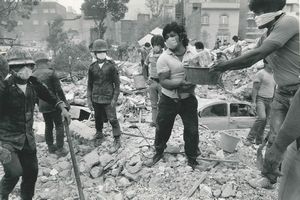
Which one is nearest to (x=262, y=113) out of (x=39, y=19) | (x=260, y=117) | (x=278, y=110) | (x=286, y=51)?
(x=260, y=117)

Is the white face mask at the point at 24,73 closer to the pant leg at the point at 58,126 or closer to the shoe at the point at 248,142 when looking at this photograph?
the pant leg at the point at 58,126

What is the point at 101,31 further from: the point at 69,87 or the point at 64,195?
the point at 64,195

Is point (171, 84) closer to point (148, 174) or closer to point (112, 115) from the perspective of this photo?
point (148, 174)

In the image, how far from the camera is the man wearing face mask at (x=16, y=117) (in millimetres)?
3564

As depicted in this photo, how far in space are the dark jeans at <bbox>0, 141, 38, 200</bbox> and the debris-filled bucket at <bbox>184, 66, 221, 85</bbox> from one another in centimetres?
216

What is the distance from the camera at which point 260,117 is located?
6.43 metres

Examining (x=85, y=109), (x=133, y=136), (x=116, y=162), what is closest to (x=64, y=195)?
(x=116, y=162)

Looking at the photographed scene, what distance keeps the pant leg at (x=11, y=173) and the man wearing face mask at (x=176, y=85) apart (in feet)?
6.89

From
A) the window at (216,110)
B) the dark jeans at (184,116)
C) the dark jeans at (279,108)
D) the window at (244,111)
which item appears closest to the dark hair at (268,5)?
the dark jeans at (279,108)

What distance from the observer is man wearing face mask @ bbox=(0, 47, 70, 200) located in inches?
140

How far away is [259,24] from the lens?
9.16 ft

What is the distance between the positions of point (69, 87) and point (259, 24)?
1248 centimetres

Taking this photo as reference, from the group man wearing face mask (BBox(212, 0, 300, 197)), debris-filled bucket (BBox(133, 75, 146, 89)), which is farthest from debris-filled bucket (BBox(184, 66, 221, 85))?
debris-filled bucket (BBox(133, 75, 146, 89))

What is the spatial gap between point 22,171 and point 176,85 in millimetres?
2245
